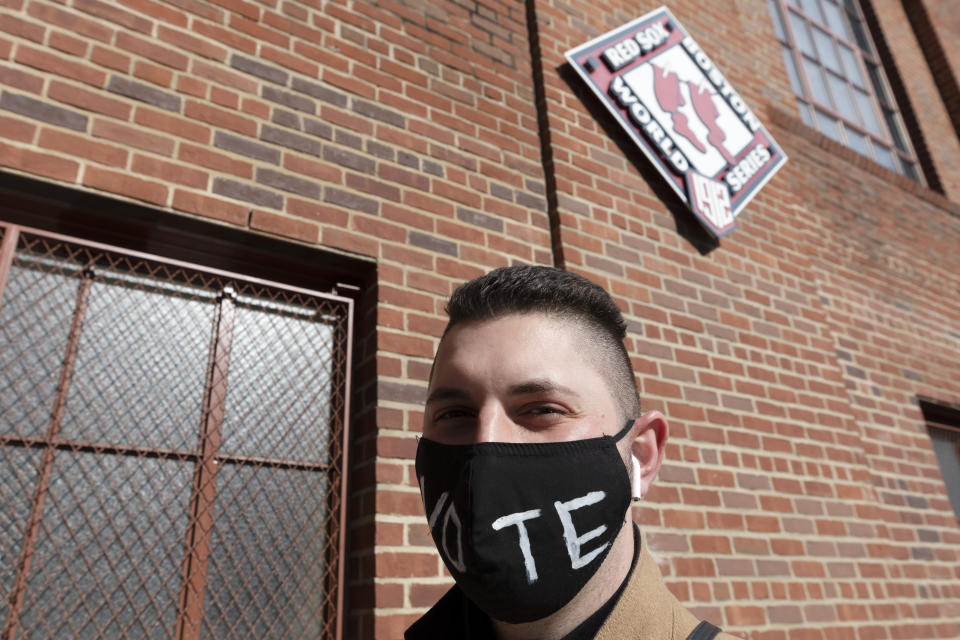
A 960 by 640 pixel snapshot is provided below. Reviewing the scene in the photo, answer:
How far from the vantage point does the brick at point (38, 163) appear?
195 centimetres

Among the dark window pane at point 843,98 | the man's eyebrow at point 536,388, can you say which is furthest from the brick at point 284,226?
the dark window pane at point 843,98

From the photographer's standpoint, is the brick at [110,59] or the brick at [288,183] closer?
→ the brick at [110,59]

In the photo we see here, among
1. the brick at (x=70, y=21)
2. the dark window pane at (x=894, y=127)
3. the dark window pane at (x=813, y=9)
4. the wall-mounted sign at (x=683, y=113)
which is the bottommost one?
the brick at (x=70, y=21)

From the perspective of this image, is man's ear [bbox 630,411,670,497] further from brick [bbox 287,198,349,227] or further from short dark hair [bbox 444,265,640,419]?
brick [bbox 287,198,349,227]

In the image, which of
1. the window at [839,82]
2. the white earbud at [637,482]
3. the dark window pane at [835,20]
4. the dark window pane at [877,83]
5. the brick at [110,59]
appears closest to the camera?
the white earbud at [637,482]

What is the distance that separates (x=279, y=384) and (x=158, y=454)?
0.45 m

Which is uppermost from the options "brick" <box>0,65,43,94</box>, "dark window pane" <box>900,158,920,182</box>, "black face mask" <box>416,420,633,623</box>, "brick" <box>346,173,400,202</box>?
"dark window pane" <box>900,158,920,182</box>

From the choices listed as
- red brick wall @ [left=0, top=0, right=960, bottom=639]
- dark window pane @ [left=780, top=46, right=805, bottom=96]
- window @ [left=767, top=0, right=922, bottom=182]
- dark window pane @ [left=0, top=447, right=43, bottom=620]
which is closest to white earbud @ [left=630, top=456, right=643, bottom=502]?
red brick wall @ [left=0, top=0, right=960, bottom=639]

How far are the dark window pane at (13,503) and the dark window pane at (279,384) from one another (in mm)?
534

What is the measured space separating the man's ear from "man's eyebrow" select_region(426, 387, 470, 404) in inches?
16.2

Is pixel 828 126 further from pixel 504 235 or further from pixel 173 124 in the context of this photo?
pixel 173 124

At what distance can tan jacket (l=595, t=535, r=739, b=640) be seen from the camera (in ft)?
4.03

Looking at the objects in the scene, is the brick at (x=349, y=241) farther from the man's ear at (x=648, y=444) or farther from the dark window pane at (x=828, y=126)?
the dark window pane at (x=828, y=126)

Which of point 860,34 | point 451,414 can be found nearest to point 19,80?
point 451,414
